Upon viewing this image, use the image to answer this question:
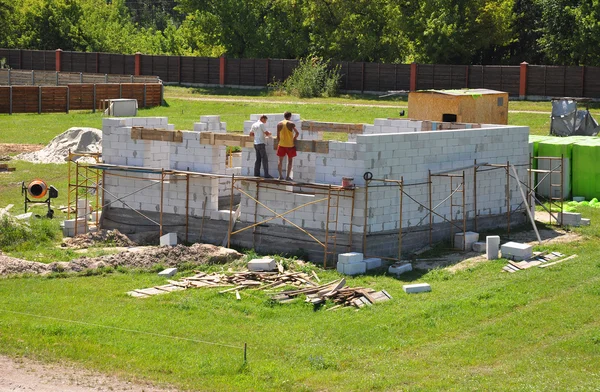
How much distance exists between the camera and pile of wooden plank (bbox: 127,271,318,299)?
21.0 m

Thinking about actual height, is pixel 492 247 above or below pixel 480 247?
above

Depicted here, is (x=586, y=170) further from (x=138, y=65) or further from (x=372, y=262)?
(x=138, y=65)

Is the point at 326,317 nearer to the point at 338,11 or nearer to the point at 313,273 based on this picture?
the point at 313,273

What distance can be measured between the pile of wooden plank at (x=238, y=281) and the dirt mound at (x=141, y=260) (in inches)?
40.9

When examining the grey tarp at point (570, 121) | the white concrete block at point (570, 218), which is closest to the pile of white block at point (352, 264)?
the white concrete block at point (570, 218)

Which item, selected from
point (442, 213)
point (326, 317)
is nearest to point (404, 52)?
point (442, 213)

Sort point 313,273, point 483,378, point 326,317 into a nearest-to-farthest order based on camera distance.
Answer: point 483,378
point 326,317
point 313,273

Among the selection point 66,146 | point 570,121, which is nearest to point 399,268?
point 66,146

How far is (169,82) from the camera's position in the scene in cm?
6569

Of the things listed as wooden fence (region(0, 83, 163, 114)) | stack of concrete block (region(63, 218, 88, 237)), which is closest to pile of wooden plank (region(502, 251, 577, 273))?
stack of concrete block (region(63, 218, 88, 237))

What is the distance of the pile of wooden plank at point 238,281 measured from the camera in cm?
2103

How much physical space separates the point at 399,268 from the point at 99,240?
7620mm

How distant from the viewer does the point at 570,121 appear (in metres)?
41.3

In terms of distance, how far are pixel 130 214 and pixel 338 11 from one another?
40.0 metres
